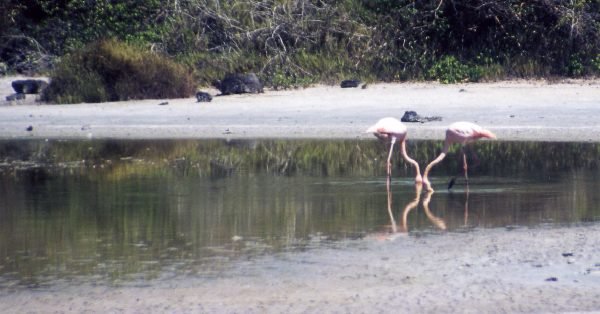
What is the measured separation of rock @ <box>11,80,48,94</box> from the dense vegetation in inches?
82.0

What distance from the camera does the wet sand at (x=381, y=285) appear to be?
5691 millimetres

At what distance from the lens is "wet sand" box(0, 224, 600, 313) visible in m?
5.69

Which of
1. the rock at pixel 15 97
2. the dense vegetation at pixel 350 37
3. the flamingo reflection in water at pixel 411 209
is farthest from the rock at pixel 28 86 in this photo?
the flamingo reflection in water at pixel 411 209

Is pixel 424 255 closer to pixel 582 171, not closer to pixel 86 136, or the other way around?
pixel 582 171

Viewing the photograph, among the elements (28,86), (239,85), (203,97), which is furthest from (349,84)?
(28,86)

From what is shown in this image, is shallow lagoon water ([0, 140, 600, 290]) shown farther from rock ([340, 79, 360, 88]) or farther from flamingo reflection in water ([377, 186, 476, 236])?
rock ([340, 79, 360, 88])

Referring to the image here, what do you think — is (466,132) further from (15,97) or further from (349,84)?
(15,97)

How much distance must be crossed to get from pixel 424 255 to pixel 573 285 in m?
1.17

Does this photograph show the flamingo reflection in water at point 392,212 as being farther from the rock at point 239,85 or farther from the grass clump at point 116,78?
the grass clump at point 116,78

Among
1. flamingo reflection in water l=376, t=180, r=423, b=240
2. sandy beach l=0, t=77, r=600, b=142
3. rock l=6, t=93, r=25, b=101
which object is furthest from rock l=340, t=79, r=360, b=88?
flamingo reflection in water l=376, t=180, r=423, b=240

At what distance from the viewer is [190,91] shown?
2005 centimetres

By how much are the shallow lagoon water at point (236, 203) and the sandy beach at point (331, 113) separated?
5.15 feet

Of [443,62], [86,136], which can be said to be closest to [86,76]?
[86,136]

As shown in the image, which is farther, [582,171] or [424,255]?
[582,171]
